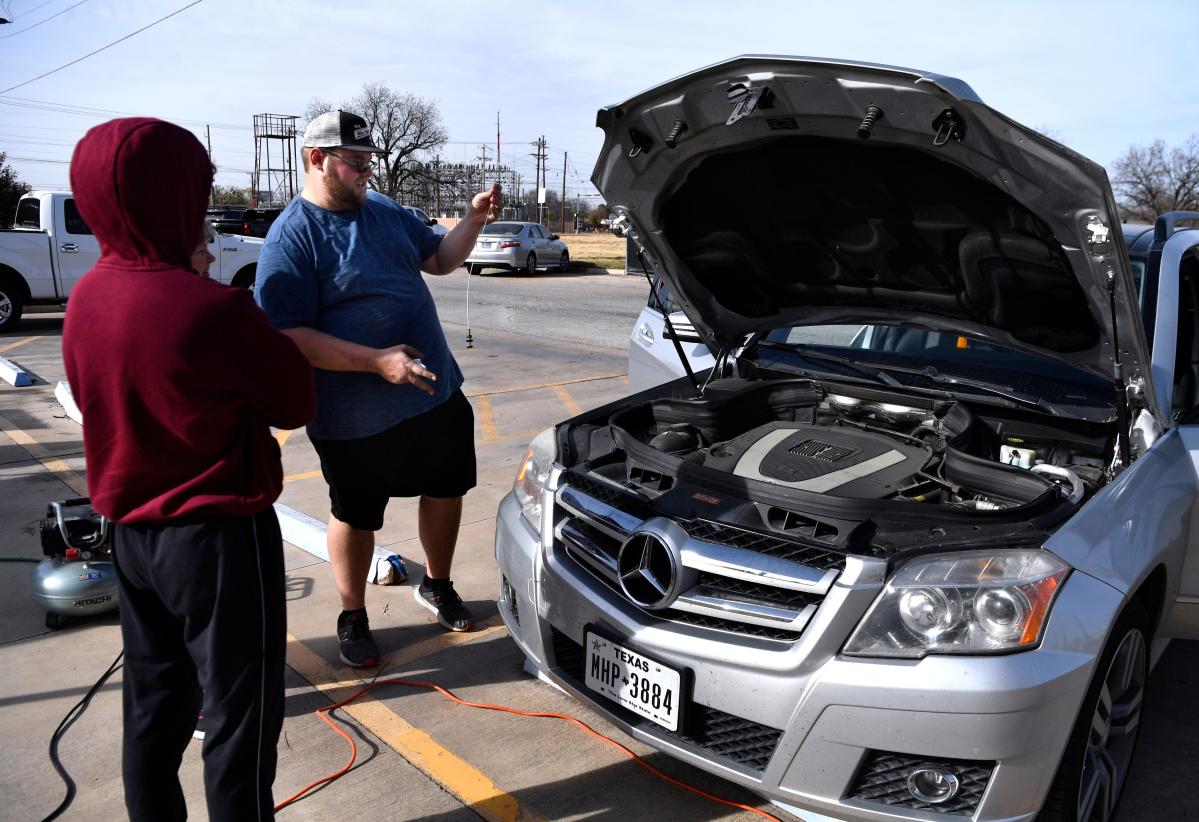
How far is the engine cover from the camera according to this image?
2.80 meters

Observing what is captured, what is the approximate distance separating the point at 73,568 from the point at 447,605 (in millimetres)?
1470

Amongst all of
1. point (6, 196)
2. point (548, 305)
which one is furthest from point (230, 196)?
point (548, 305)

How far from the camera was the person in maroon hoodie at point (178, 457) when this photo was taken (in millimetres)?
1830

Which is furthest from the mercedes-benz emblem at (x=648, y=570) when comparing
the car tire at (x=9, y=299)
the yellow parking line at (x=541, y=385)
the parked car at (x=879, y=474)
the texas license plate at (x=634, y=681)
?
the car tire at (x=9, y=299)

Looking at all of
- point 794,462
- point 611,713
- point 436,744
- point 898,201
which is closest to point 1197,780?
point 794,462

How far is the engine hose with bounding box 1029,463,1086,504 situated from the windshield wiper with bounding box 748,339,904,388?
776 mm

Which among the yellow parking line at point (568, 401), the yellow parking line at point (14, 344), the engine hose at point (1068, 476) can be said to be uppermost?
the engine hose at point (1068, 476)

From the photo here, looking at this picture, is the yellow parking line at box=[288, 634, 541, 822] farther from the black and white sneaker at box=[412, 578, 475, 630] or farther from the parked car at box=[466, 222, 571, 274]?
the parked car at box=[466, 222, 571, 274]

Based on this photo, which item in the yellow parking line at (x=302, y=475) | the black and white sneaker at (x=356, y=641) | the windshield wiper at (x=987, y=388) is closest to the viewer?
the windshield wiper at (x=987, y=388)

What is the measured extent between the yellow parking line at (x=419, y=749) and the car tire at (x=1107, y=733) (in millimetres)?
1399


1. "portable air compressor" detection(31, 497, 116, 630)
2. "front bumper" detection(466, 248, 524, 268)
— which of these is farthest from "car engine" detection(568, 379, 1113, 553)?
"front bumper" detection(466, 248, 524, 268)

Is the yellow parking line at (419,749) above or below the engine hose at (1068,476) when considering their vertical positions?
below

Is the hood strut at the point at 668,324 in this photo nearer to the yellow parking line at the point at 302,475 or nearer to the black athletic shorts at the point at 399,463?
the black athletic shorts at the point at 399,463

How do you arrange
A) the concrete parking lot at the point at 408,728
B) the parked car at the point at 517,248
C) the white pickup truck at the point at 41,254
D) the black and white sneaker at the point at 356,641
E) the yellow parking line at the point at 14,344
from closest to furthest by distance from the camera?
the concrete parking lot at the point at 408,728, the black and white sneaker at the point at 356,641, the yellow parking line at the point at 14,344, the white pickup truck at the point at 41,254, the parked car at the point at 517,248
